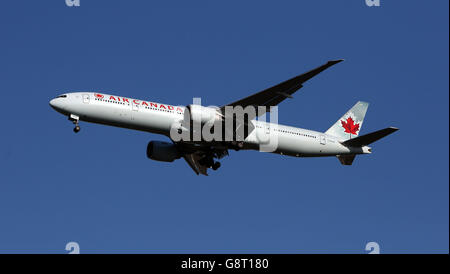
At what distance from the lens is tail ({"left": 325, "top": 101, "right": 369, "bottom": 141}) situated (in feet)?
175

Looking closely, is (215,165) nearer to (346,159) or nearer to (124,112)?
(124,112)

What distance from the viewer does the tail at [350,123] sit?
53.4m

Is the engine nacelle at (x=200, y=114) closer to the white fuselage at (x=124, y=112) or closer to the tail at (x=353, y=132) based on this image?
the white fuselage at (x=124, y=112)

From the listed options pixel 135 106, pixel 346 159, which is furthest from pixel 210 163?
pixel 346 159

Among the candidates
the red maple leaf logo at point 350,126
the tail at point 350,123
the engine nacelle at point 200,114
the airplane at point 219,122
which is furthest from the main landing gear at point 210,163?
the red maple leaf logo at point 350,126

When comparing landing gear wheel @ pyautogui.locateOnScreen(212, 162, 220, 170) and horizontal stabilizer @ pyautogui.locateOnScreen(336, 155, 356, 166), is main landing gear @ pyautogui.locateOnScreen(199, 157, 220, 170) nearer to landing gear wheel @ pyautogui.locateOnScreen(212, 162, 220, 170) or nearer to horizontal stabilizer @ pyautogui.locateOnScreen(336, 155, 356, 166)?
landing gear wheel @ pyautogui.locateOnScreen(212, 162, 220, 170)

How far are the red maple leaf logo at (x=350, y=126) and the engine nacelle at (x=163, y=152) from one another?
45.7 feet

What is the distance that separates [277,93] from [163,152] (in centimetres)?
1239
